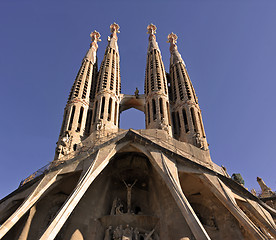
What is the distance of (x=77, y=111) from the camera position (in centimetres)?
2288

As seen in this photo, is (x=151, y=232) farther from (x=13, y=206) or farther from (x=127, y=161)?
(x=13, y=206)

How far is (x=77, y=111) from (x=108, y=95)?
11.6ft

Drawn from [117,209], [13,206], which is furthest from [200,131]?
[13,206]

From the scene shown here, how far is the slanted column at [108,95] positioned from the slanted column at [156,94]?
3.13 metres

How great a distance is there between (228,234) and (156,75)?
18665 mm

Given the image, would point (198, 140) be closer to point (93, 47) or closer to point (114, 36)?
point (93, 47)

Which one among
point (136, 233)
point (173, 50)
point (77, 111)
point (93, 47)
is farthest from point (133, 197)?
point (93, 47)

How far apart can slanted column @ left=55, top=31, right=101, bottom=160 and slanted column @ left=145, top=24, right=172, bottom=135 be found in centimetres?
572

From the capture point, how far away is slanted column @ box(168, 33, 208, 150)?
21050 mm

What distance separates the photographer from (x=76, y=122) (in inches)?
859

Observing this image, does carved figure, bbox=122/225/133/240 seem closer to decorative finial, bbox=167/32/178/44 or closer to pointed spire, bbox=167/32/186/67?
pointed spire, bbox=167/32/186/67

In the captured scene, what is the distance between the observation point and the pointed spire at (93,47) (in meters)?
31.5

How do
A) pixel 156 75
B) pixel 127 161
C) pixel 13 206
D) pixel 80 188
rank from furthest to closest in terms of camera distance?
1. pixel 156 75
2. pixel 127 161
3. pixel 13 206
4. pixel 80 188

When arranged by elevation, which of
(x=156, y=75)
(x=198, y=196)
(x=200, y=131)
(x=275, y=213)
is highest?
(x=156, y=75)
